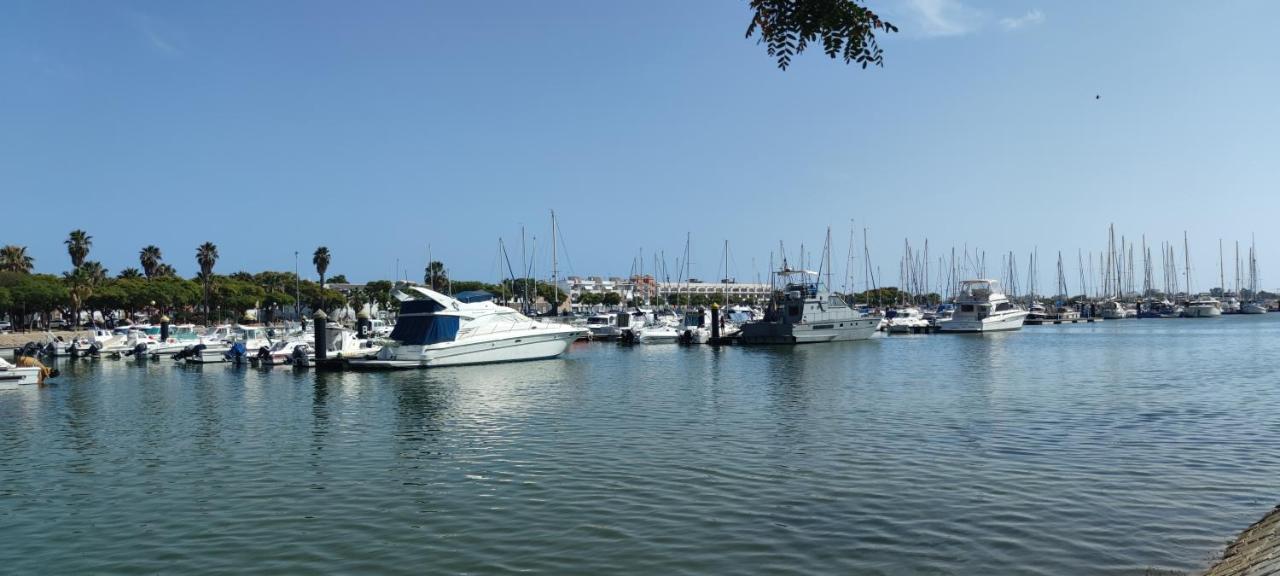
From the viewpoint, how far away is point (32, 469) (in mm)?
18734

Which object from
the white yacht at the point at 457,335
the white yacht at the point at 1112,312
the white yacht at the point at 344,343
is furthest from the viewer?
the white yacht at the point at 1112,312

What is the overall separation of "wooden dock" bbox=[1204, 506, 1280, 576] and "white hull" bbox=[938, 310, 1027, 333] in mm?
81895

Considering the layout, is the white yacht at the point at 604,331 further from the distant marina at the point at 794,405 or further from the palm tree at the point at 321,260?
the palm tree at the point at 321,260

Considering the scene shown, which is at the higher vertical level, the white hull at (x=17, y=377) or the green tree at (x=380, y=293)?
the green tree at (x=380, y=293)

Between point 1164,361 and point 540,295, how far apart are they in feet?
456

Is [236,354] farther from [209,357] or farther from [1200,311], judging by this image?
[1200,311]

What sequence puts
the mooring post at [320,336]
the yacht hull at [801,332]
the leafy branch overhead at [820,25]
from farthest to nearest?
1. the yacht hull at [801,332]
2. the mooring post at [320,336]
3. the leafy branch overhead at [820,25]

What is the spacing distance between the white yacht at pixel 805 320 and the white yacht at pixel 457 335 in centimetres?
2505

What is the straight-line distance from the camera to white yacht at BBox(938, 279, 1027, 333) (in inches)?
3590

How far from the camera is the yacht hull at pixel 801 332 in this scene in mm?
70812

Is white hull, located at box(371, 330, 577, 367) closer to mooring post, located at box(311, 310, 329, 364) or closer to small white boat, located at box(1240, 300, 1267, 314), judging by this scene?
mooring post, located at box(311, 310, 329, 364)

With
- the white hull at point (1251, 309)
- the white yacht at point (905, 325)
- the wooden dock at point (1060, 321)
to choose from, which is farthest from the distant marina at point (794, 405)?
the white hull at point (1251, 309)

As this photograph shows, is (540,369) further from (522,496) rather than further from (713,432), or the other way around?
(522,496)

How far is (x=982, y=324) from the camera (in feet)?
298
